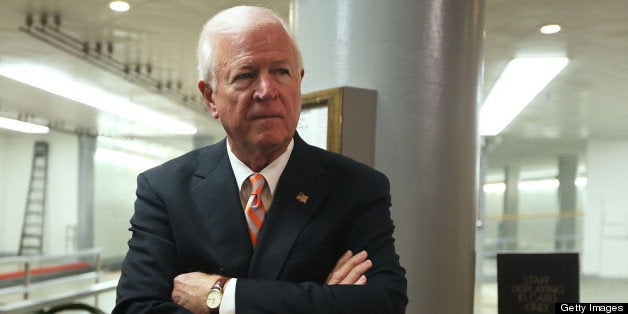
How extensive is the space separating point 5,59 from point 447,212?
26.2ft

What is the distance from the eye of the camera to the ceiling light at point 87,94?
33.4 ft

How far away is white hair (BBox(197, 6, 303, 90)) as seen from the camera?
62.9 inches

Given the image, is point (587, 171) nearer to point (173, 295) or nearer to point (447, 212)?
point (447, 212)

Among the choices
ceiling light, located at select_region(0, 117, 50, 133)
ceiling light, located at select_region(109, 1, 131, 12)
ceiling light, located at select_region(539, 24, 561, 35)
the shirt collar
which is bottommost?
the shirt collar

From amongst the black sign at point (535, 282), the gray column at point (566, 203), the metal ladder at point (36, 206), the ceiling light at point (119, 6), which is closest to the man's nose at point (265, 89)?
the black sign at point (535, 282)

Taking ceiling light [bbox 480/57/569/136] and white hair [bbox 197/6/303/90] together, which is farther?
ceiling light [bbox 480/57/569/136]

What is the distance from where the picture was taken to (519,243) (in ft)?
63.0

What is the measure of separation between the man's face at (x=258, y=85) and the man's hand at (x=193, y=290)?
1.08ft

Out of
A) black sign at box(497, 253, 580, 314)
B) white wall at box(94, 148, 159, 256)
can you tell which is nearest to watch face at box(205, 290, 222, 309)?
black sign at box(497, 253, 580, 314)

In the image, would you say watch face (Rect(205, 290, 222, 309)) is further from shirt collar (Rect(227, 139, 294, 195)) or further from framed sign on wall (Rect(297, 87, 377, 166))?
framed sign on wall (Rect(297, 87, 377, 166))

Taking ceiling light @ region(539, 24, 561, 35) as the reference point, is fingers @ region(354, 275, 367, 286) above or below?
below

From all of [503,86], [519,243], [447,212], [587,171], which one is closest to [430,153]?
[447,212]

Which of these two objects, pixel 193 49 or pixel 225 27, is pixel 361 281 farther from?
pixel 193 49

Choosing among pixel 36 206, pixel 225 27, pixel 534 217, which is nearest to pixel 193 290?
pixel 225 27
